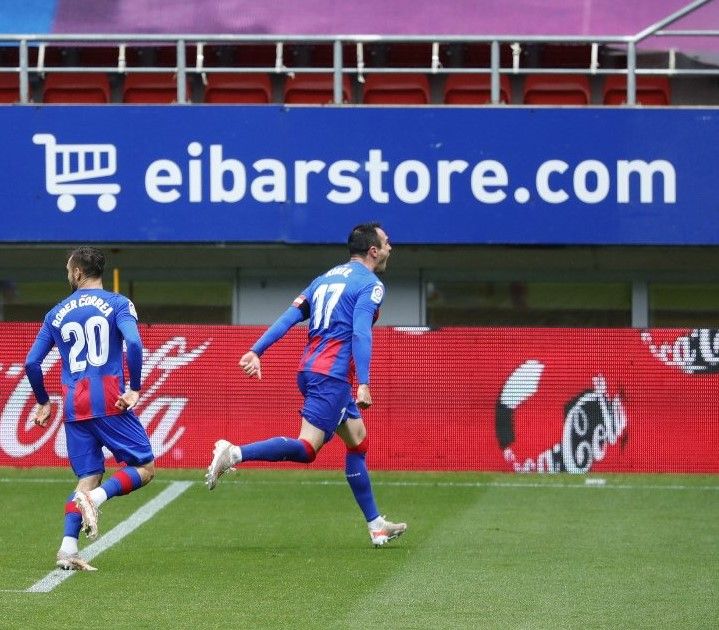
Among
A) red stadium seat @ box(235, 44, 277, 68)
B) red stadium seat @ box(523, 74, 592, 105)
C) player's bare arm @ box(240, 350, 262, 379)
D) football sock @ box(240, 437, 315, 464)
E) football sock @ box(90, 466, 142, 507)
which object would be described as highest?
red stadium seat @ box(235, 44, 277, 68)

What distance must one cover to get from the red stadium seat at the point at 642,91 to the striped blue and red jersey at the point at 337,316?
9758 mm

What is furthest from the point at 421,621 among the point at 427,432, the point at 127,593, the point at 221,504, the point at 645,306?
the point at 645,306

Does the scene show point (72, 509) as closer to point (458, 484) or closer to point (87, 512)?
point (87, 512)

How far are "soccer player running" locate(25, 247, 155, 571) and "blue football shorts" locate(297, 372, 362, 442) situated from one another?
3.39ft

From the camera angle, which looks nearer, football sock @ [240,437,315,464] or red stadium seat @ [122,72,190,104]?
football sock @ [240,437,315,464]

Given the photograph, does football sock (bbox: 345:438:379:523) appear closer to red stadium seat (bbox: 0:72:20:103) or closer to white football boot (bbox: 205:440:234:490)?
white football boot (bbox: 205:440:234:490)

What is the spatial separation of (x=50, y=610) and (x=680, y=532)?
194 inches

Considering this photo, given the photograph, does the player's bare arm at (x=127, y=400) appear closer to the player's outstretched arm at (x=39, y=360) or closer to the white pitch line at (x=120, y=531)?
the player's outstretched arm at (x=39, y=360)

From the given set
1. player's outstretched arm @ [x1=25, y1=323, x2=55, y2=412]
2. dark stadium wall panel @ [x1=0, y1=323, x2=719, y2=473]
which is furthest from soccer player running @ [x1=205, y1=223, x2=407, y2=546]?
dark stadium wall panel @ [x1=0, y1=323, x2=719, y2=473]

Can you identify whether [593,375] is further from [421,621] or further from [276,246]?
[421,621]

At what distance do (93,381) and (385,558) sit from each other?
1.93 metres

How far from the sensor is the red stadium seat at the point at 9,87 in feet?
61.0

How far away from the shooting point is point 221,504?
39.2ft

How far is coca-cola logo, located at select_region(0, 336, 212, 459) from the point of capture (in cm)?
1433
